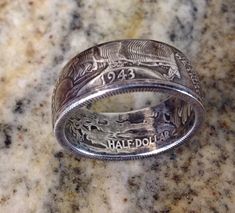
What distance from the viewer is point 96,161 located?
1.27 meters

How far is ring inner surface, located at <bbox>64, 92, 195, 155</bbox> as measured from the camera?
130 centimetres

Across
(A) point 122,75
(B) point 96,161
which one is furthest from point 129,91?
(B) point 96,161

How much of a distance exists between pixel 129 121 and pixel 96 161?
0.13 meters

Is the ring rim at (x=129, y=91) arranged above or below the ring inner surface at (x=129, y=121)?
below

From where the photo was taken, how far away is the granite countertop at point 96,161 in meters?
1.20

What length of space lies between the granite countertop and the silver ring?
5 cm

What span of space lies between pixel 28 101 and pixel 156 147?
0.30 metres

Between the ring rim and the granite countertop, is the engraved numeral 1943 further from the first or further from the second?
the granite countertop

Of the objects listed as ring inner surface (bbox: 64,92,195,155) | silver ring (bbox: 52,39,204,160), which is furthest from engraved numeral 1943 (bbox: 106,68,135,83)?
ring inner surface (bbox: 64,92,195,155)

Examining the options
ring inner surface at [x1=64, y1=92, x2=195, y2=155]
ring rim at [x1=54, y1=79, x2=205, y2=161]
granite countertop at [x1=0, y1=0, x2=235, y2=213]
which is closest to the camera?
ring rim at [x1=54, y1=79, x2=205, y2=161]

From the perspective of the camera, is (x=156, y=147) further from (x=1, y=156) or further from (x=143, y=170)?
(x=1, y=156)

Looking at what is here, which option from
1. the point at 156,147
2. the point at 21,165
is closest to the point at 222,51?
the point at 156,147

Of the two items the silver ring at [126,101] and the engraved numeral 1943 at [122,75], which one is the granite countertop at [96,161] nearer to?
the silver ring at [126,101]

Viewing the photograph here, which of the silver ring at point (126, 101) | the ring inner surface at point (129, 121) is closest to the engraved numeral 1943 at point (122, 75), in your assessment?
the silver ring at point (126, 101)
